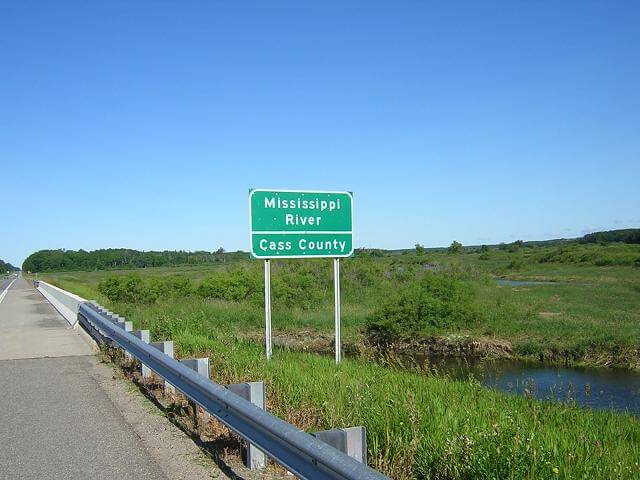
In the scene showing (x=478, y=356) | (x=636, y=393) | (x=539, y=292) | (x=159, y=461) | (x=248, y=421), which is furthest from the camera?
(x=539, y=292)

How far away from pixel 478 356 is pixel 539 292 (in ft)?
75.8

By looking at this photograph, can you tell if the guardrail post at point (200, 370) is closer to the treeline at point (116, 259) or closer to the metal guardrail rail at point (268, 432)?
the metal guardrail rail at point (268, 432)

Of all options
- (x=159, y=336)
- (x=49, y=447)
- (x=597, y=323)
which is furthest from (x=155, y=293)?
(x=49, y=447)

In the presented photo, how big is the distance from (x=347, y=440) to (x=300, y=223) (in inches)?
304

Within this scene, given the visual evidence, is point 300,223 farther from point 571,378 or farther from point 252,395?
point 571,378

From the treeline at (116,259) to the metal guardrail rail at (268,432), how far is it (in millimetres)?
139116

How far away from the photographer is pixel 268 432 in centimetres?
472

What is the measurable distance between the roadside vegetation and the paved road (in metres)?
1.55

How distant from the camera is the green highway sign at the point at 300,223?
11109 millimetres

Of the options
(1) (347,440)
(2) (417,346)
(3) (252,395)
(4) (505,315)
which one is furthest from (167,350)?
(4) (505,315)

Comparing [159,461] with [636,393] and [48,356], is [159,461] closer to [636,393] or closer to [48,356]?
[48,356]

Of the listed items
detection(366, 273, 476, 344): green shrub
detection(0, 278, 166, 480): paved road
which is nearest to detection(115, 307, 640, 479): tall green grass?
detection(0, 278, 166, 480): paved road

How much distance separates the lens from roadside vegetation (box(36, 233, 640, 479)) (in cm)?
493

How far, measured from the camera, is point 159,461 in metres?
5.74
